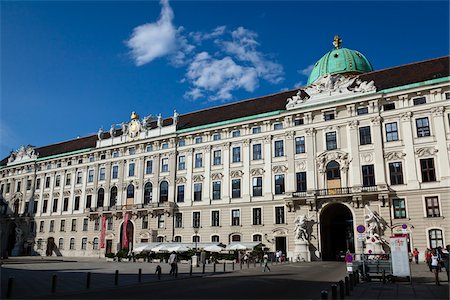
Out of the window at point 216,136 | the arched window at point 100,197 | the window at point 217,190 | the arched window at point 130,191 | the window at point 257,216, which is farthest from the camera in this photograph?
the arched window at point 100,197

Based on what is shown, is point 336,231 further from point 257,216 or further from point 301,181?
point 257,216

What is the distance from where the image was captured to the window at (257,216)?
151 ft

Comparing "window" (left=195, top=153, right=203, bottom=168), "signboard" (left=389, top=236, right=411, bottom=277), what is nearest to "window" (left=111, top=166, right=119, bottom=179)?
"window" (left=195, top=153, right=203, bottom=168)

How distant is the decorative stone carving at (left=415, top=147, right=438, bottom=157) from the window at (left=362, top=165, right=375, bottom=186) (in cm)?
454

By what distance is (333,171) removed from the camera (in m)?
42.9

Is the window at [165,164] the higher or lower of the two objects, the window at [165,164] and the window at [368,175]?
the higher

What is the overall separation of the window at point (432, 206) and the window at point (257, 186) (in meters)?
17.6

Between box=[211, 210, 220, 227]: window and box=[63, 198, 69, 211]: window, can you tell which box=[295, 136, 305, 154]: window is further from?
box=[63, 198, 69, 211]: window

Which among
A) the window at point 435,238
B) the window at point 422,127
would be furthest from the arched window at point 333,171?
the window at point 435,238

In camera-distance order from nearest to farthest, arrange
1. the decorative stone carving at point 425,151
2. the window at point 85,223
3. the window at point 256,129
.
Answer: the decorative stone carving at point 425,151 < the window at point 256,129 < the window at point 85,223

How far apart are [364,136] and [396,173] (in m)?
4.99

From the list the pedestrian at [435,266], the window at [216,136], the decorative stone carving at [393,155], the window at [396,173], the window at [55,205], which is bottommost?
the pedestrian at [435,266]

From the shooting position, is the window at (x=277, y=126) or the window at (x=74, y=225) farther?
the window at (x=74, y=225)

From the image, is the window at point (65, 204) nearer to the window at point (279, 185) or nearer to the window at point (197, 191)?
the window at point (197, 191)
